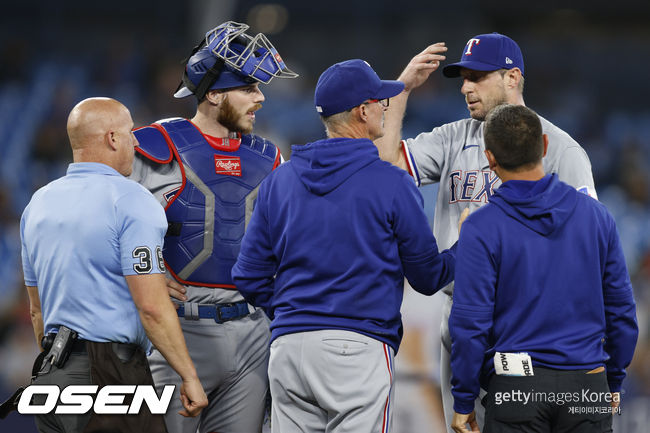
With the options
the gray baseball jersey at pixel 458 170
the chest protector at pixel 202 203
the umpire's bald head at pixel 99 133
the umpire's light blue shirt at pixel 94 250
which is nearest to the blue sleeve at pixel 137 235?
the umpire's light blue shirt at pixel 94 250

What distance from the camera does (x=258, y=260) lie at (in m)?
3.07

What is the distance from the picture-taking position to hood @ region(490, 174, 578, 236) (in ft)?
9.09

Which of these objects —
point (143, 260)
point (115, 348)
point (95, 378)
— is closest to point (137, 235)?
point (143, 260)

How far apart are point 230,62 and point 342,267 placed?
1240 millimetres

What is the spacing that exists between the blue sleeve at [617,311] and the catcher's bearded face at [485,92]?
3.17 ft

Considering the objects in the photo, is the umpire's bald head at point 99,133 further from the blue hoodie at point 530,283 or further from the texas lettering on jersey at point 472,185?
the texas lettering on jersey at point 472,185

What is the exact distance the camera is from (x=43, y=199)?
117 inches

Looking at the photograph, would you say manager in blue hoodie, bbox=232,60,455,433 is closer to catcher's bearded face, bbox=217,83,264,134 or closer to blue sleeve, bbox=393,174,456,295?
blue sleeve, bbox=393,174,456,295

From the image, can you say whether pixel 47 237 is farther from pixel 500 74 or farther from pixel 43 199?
pixel 500 74

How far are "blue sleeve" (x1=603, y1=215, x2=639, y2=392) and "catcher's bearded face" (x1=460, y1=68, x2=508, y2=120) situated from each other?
0.97 m

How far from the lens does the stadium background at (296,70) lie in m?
10.6

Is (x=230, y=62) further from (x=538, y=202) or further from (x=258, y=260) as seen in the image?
(x=538, y=202)

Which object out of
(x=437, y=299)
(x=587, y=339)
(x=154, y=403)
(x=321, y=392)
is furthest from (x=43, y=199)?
(x=437, y=299)

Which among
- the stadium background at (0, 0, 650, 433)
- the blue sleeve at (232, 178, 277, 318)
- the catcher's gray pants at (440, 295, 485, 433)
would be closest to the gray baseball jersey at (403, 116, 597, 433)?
the catcher's gray pants at (440, 295, 485, 433)
